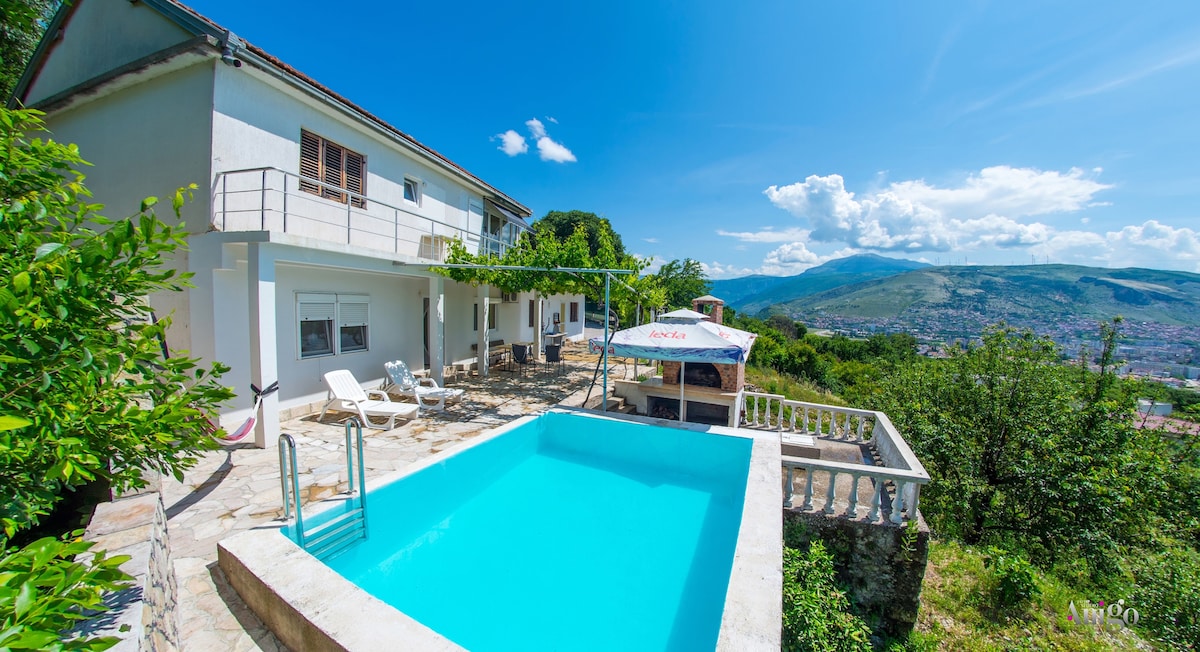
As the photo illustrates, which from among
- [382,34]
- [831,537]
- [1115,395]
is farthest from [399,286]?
[1115,395]

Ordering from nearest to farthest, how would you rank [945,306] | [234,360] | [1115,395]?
[234,360]
[1115,395]
[945,306]

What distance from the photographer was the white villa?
7766mm

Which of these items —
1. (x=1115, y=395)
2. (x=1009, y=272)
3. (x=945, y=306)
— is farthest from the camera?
(x=1009, y=272)

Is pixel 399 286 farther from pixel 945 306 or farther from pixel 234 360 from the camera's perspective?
pixel 945 306

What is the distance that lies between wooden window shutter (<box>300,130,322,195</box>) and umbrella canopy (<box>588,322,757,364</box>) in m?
8.19

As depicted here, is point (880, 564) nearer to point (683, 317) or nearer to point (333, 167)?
point (683, 317)

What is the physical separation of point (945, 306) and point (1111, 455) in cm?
11058

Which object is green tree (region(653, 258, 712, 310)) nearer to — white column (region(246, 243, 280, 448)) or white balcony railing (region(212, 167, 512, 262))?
white balcony railing (region(212, 167, 512, 262))

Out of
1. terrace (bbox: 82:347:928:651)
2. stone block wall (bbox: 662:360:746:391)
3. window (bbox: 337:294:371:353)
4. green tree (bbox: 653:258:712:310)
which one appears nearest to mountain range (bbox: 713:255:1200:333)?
green tree (bbox: 653:258:712:310)

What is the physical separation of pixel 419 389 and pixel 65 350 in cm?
914

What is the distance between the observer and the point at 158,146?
852cm

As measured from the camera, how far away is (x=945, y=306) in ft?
309

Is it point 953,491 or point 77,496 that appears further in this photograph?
point 953,491

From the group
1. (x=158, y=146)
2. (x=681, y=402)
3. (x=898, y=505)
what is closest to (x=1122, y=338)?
(x=898, y=505)
